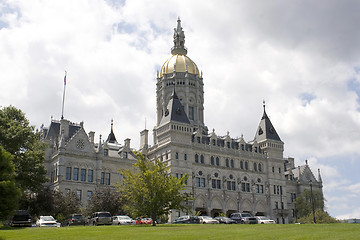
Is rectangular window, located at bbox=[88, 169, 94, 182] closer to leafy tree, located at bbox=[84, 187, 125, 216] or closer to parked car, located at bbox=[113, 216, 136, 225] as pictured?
leafy tree, located at bbox=[84, 187, 125, 216]

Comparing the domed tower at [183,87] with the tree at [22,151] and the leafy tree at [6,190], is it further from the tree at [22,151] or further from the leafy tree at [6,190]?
the leafy tree at [6,190]

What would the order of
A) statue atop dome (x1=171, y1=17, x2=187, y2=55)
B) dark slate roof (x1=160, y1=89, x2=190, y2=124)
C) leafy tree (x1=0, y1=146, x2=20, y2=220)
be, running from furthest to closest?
1. statue atop dome (x1=171, y1=17, x2=187, y2=55)
2. dark slate roof (x1=160, y1=89, x2=190, y2=124)
3. leafy tree (x1=0, y1=146, x2=20, y2=220)

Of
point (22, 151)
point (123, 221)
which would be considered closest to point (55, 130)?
point (22, 151)

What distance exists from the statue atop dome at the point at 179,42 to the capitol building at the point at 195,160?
9655 millimetres

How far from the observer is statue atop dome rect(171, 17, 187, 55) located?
360 feet

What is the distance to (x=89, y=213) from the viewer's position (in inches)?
2301

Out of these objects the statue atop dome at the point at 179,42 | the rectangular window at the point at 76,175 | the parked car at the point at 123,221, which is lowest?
the parked car at the point at 123,221

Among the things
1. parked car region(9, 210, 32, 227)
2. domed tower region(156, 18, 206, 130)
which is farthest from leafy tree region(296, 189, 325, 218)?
parked car region(9, 210, 32, 227)

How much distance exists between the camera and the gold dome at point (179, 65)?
10388cm

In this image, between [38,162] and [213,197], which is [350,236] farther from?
[213,197]

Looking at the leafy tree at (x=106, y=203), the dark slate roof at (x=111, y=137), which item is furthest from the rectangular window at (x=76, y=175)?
the dark slate roof at (x=111, y=137)

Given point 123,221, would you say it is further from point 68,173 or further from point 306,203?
point 306,203

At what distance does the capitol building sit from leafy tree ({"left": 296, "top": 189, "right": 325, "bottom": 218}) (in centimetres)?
287

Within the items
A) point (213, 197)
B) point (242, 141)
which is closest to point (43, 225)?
point (213, 197)
